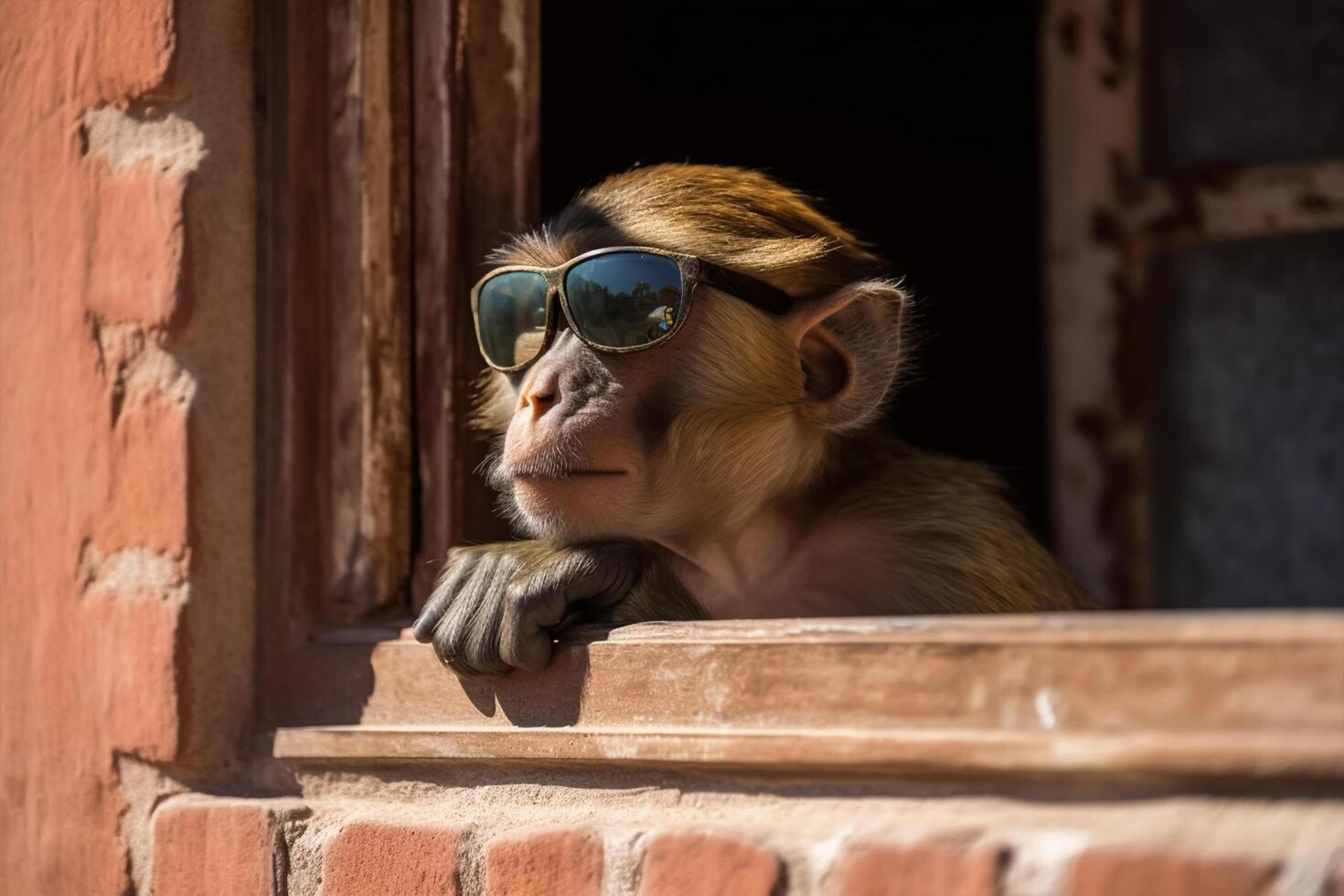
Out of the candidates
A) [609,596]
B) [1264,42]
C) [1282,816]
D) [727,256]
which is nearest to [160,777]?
[609,596]

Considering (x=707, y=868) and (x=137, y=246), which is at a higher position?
(x=137, y=246)

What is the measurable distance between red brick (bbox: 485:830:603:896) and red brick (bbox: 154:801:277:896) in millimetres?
284

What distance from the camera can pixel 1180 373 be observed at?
3406 mm

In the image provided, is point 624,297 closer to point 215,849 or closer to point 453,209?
point 453,209

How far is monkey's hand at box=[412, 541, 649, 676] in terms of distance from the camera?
1.62 metres

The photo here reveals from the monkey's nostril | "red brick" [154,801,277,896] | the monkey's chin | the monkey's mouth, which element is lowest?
"red brick" [154,801,277,896]

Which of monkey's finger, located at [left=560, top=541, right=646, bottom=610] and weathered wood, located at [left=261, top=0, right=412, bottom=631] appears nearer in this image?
monkey's finger, located at [left=560, top=541, right=646, bottom=610]

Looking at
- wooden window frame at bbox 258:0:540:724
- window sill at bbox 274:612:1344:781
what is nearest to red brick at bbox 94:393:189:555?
wooden window frame at bbox 258:0:540:724

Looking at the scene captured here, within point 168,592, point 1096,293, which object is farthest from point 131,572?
point 1096,293

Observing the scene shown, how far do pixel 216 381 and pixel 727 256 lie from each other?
26.3 inches

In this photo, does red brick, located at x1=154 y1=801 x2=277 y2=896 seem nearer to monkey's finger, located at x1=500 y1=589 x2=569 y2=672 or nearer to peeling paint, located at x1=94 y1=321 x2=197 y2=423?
monkey's finger, located at x1=500 y1=589 x2=569 y2=672

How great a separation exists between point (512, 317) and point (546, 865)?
2.38 ft

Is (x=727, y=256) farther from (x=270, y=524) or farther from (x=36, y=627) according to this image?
(x=36, y=627)

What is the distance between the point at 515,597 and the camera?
165 cm
